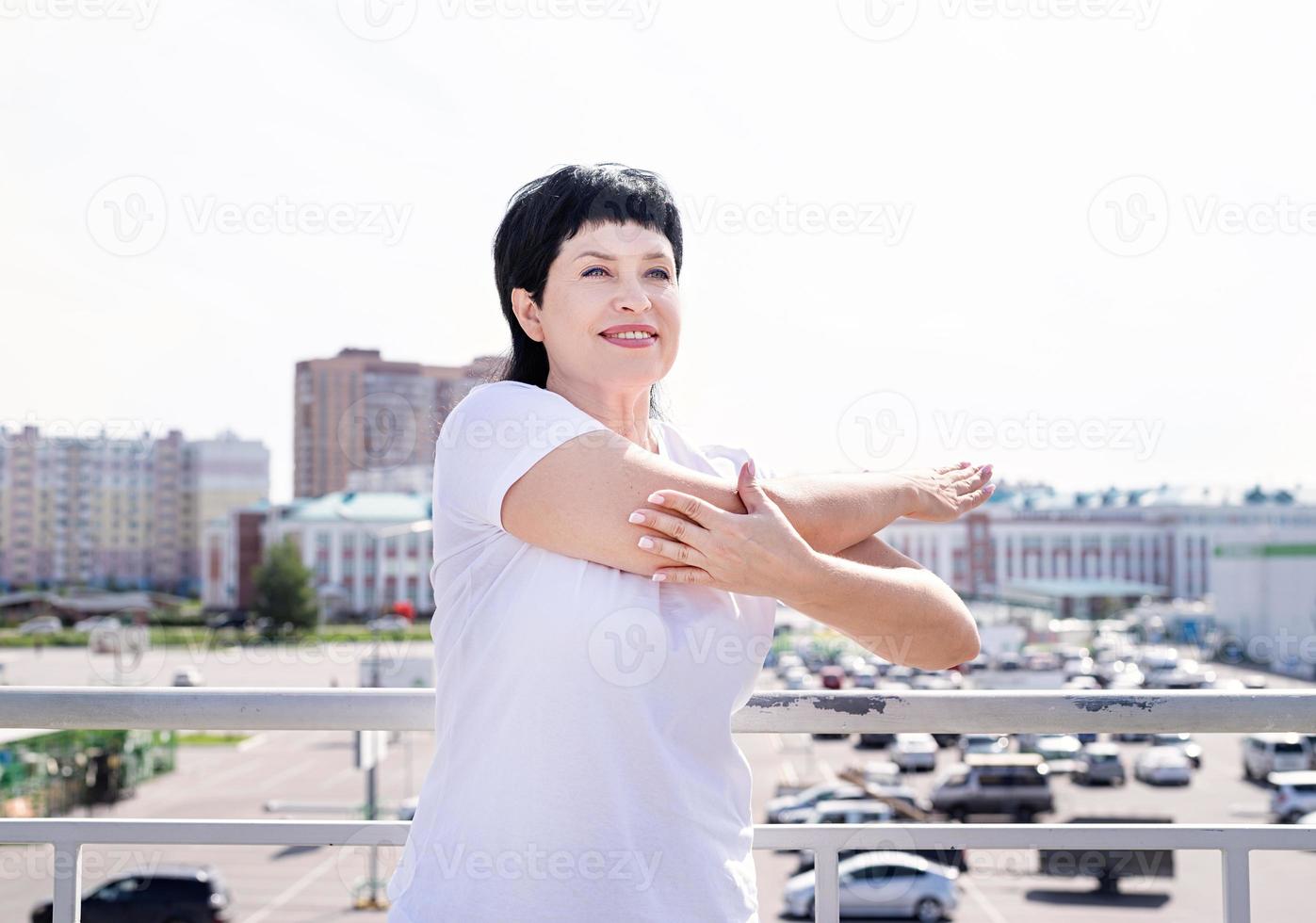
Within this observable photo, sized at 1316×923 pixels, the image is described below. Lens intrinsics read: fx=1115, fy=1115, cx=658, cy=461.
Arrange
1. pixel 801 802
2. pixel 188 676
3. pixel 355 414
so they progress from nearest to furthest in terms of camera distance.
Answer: pixel 801 802, pixel 188 676, pixel 355 414

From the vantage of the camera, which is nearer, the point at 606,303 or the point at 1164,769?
the point at 606,303

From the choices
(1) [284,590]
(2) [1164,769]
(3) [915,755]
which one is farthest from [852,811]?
(1) [284,590]

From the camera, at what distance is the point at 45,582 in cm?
5525

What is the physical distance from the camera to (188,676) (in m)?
34.4

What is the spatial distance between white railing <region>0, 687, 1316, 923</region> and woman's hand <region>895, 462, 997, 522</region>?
24cm

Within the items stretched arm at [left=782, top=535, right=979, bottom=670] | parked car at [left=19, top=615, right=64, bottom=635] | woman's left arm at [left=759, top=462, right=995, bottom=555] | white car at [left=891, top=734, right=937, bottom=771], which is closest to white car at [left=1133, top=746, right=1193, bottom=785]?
white car at [left=891, top=734, right=937, bottom=771]

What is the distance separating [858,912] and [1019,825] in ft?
55.1

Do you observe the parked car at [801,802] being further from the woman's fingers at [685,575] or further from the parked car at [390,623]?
the parked car at [390,623]

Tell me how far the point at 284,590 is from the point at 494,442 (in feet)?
152

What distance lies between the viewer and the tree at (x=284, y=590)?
44562mm

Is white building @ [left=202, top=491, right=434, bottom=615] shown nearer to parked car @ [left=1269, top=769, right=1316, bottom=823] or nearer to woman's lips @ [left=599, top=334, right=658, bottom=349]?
parked car @ [left=1269, top=769, right=1316, bottom=823]

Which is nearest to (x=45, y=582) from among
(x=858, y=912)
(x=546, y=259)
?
(x=858, y=912)

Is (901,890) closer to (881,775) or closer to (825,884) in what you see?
(881,775)

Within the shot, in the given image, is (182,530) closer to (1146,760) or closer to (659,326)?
(1146,760)
